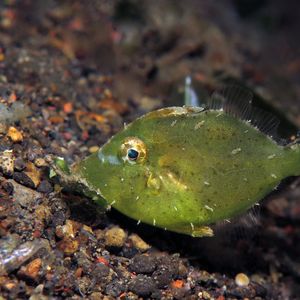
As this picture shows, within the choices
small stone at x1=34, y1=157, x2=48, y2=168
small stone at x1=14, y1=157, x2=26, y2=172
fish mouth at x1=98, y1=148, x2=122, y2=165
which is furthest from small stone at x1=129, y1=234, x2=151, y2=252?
small stone at x1=14, y1=157, x2=26, y2=172

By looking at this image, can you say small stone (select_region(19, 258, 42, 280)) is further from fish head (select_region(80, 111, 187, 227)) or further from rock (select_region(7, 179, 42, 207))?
fish head (select_region(80, 111, 187, 227))

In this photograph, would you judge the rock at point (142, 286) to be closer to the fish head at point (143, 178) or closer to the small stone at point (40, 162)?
the fish head at point (143, 178)

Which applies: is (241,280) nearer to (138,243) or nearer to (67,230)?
(138,243)

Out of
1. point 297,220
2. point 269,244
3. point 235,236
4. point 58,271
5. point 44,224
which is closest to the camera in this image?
point 58,271

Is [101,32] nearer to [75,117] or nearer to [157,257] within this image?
[75,117]

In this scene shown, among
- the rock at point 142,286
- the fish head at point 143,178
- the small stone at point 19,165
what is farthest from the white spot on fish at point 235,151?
the small stone at point 19,165

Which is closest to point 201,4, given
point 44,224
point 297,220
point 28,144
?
point 297,220
